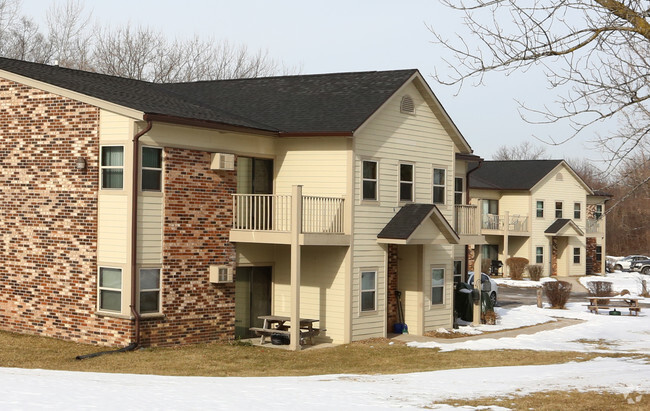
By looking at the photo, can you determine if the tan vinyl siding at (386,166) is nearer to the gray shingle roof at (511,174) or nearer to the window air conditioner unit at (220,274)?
the window air conditioner unit at (220,274)

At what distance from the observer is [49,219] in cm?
2227

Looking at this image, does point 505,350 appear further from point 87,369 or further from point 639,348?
point 87,369

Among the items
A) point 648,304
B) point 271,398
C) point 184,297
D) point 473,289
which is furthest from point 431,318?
point 648,304

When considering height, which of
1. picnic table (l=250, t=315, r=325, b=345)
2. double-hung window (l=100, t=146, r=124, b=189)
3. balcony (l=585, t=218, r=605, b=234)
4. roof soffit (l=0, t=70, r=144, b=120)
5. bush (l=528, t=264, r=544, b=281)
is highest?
roof soffit (l=0, t=70, r=144, b=120)

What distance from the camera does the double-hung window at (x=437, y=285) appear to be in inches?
1071

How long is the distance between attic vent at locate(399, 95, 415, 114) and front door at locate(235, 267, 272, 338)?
604cm

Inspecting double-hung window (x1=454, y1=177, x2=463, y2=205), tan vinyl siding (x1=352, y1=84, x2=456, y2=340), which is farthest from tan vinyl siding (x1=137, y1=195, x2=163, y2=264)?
double-hung window (x1=454, y1=177, x2=463, y2=205)

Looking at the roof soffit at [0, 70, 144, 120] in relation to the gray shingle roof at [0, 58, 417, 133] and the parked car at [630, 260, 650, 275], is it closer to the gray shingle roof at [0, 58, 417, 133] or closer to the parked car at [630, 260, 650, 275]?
the gray shingle roof at [0, 58, 417, 133]

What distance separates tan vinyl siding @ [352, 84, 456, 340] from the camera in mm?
24141

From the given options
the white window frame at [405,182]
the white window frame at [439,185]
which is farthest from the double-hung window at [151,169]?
the white window frame at [439,185]

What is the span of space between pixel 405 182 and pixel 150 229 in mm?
8221

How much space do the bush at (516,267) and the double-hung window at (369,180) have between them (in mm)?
30176

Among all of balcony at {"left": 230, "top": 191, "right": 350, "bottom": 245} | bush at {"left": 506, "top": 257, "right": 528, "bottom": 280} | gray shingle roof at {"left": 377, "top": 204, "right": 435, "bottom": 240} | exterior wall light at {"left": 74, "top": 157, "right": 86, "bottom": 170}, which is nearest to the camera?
exterior wall light at {"left": 74, "top": 157, "right": 86, "bottom": 170}

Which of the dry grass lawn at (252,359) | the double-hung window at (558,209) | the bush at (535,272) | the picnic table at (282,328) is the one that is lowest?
the dry grass lawn at (252,359)
